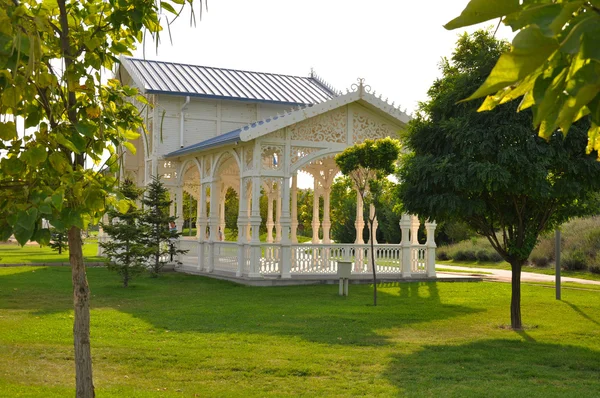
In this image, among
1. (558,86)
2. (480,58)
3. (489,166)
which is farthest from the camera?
(480,58)

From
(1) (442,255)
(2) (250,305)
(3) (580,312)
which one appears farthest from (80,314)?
(1) (442,255)

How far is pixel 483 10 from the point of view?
122cm

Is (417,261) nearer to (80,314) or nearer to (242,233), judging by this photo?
(242,233)

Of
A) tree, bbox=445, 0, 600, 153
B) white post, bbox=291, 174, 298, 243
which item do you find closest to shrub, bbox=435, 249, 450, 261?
white post, bbox=291, 174, 298, 243

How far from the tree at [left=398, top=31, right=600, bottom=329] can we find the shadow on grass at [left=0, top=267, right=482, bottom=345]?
245cm

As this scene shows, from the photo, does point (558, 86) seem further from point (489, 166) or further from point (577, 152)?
point (577, 152)

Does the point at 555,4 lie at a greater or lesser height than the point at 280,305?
greater

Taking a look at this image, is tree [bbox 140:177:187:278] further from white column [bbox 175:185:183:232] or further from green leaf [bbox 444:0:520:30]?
green leaf [bbox 444:0:520:30]

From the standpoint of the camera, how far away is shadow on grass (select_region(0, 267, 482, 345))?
1256cm

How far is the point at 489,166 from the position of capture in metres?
11.6

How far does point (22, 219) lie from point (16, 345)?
802 cm

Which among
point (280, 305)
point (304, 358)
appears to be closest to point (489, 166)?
point (304, 358)

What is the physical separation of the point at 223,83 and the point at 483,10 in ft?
92.3

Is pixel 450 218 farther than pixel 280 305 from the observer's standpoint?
No
